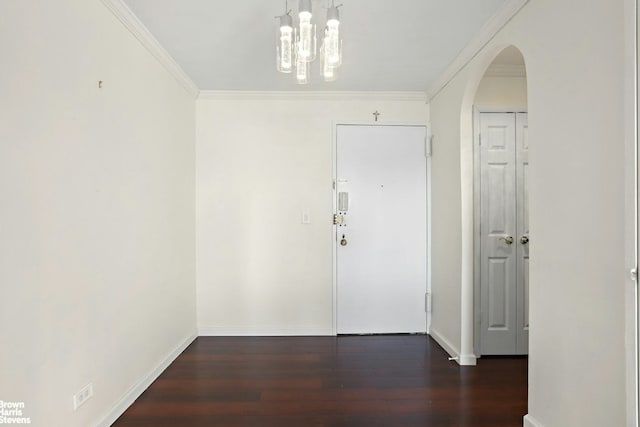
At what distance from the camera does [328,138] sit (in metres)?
3.21

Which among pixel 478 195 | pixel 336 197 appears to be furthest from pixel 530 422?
pixel 336 197

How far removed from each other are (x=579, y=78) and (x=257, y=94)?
99.3 inches

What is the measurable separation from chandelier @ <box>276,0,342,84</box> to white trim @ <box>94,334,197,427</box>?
6.97ft

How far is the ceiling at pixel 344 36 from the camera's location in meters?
1.90

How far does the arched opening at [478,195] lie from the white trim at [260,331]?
132cm

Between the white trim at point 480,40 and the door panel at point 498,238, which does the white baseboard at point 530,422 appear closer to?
the door panel at point 498,238

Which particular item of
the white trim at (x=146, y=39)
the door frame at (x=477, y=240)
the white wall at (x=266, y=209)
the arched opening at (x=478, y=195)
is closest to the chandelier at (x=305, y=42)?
the white trim at (x=146, y=39)

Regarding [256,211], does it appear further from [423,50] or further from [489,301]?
[489,301]

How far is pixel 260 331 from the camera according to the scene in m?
3.19

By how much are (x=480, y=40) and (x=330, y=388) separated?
256 cm

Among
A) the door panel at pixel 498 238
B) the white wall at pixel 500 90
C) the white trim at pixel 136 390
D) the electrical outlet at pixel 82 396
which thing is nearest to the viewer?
the electrical outlet at pixel 82 396

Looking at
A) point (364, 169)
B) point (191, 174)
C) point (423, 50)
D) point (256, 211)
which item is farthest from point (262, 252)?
point (423, 50)

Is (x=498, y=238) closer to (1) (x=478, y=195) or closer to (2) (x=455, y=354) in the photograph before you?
(1) (x=478, y=195)

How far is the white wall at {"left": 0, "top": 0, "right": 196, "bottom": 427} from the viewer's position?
1.24 meters
